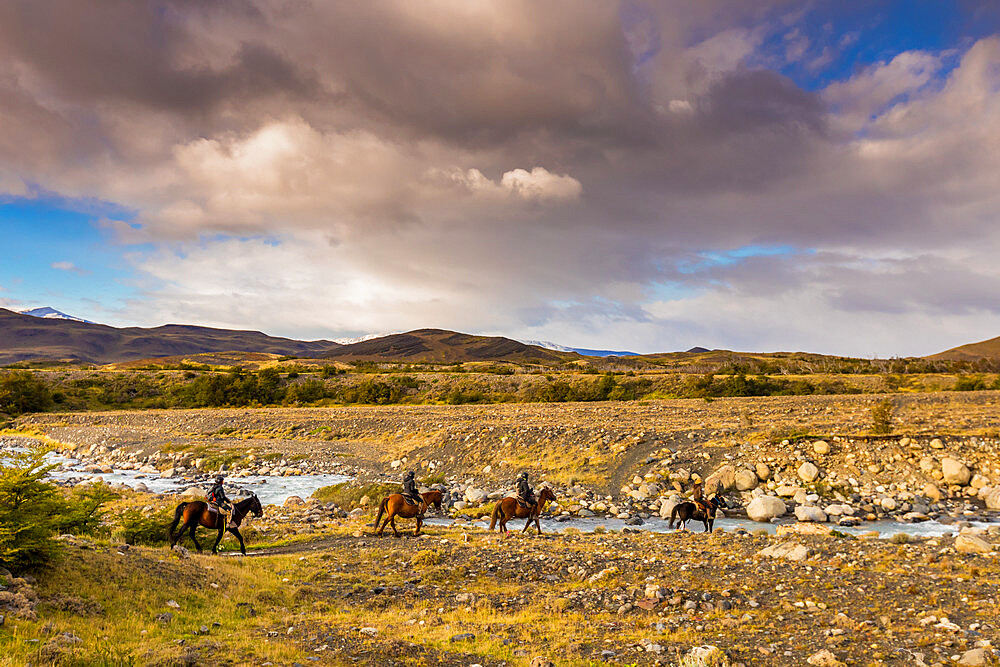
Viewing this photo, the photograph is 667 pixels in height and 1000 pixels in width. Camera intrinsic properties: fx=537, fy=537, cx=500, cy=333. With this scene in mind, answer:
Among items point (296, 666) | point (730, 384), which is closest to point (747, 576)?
point (296, 666)

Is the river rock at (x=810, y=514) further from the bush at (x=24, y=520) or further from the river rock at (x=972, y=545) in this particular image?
the bush at (x=24, y=520)

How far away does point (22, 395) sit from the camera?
71688 millimetres

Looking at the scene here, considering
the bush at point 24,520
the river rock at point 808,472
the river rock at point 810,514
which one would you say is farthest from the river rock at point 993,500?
the bush at point 24,520

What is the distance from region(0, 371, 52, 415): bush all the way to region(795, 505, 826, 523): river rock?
8744cm

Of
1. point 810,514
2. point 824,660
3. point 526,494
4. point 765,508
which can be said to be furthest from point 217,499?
point 810,514

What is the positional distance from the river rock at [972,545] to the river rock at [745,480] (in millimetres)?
10193

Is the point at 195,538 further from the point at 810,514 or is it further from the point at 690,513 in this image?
the point at 810,514

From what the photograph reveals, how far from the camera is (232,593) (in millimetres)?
12016

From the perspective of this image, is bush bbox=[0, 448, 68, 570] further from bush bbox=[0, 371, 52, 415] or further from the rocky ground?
bush bbox=[0, 371, 52, 415]

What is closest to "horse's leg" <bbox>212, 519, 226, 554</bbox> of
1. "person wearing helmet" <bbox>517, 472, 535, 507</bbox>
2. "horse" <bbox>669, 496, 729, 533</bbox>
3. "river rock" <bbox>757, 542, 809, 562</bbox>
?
"person wearing helmet" <bbox>517, 472, 535, 507</bbox>

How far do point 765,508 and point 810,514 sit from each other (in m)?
1.60

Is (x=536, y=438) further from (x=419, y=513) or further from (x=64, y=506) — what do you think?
(x=64, y=506)

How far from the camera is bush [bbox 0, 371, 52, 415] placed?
6933cm

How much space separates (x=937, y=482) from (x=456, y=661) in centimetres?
2464
